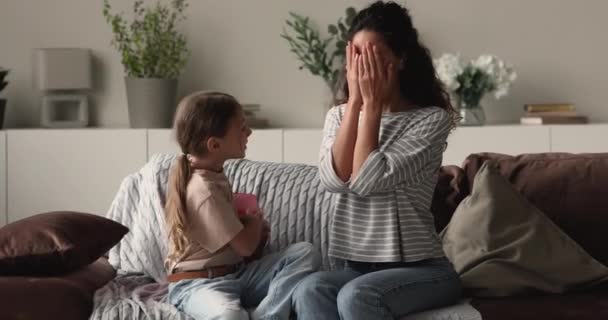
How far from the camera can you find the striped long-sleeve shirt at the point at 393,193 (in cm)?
252

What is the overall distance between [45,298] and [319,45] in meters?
2.34

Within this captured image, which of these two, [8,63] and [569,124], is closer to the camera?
[569,124]

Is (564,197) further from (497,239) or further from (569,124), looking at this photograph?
(569,124)

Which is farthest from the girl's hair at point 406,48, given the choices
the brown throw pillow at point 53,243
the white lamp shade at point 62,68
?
the white lamp shade at point 62,68

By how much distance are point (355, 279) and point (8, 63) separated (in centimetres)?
313

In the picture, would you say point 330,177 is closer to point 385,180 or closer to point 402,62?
point 385,180

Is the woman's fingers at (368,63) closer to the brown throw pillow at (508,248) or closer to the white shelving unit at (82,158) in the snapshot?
the brown throw pillow at (508,248)

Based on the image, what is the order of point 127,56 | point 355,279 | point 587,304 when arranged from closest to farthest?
point 355,279, point 587,304, point 127,56

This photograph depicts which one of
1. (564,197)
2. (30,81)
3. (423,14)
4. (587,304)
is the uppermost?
(423,14)

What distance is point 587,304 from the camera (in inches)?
103

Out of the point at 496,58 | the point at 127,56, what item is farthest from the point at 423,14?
the point at 127,56

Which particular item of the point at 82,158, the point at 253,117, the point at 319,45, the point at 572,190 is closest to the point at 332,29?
the point at 319,45

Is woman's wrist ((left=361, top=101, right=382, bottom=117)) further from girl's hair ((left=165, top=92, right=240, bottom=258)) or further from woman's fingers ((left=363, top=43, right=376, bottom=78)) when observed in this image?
girl's hair ((left=165, top=92, right=240, bottom=258))

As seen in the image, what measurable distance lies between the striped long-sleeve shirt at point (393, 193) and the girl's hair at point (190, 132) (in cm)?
32
